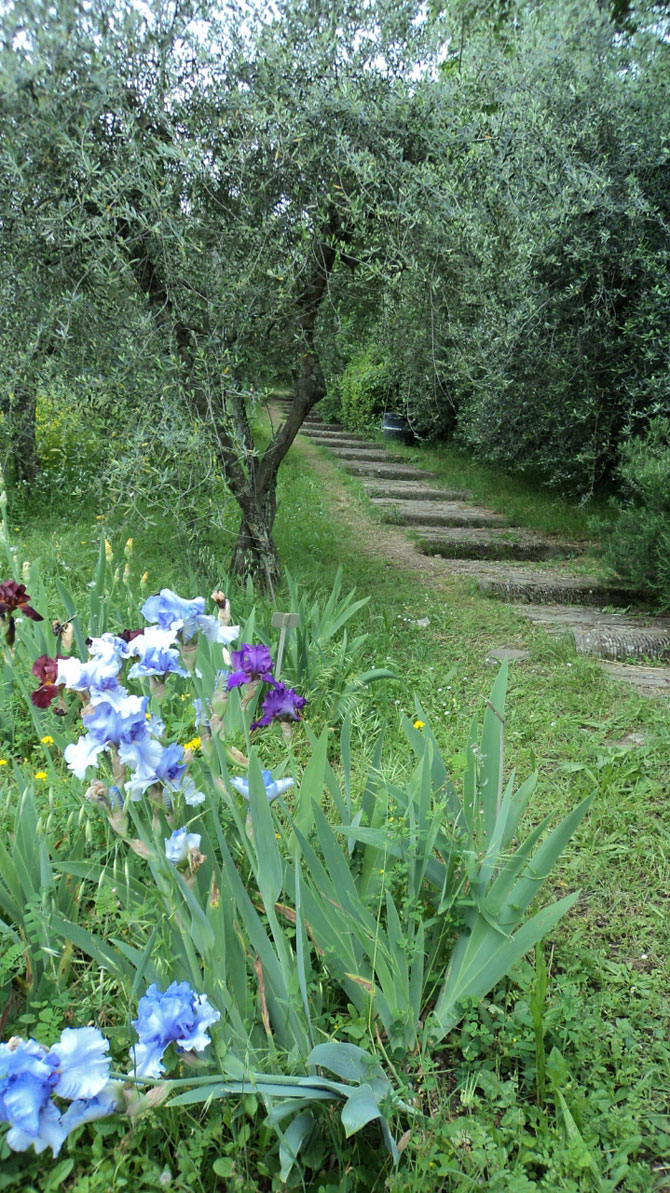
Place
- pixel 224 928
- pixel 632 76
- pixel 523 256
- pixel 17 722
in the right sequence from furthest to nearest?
pixel 632 76, pixel 523 256, pixel 17 722, pixel 224 928

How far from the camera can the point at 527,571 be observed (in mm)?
5680

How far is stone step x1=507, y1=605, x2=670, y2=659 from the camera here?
4.02 meters

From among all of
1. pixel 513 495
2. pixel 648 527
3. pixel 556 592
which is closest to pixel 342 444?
pixel 513 495

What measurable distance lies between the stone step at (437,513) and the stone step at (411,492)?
0.63 ft

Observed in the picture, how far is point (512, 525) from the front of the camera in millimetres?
7152

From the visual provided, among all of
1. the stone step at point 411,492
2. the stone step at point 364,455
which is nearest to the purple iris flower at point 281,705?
the stone step at point 411,492

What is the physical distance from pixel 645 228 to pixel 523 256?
1471mm

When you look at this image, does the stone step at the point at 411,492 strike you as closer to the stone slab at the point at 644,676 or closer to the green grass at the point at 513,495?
the green grass at the point at 513,495

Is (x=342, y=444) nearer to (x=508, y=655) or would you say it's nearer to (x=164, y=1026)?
(x=508, y=655)

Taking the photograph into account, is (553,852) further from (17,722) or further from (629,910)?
(17,722)

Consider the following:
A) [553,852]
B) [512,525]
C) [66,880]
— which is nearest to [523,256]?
[512,525]

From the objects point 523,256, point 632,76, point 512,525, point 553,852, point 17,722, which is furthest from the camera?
point 512,525

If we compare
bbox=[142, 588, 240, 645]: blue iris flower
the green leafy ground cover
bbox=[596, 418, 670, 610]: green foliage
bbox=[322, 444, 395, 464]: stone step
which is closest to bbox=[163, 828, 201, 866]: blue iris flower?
bbox=[142, 588, 240, 645]: blue iris flower

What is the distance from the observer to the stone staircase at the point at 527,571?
4.04m
